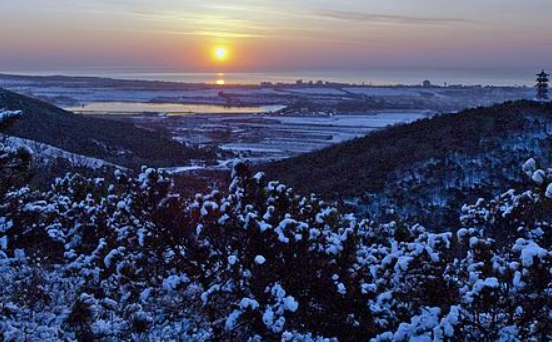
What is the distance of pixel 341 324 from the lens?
6121mm

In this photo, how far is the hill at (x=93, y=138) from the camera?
30000 mm

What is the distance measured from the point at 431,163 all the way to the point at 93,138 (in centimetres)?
2200

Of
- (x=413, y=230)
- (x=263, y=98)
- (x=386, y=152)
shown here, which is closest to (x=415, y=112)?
(x=263, y=98)

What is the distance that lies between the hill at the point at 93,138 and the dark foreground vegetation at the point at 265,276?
20924mm

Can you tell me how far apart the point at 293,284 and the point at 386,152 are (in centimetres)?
1744

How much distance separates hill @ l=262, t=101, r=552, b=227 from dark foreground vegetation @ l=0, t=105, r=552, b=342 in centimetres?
1040

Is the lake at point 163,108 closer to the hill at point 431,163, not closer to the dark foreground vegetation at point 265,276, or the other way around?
the hill at point 431,163

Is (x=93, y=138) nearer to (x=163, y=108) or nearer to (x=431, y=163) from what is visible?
(x=431, y=163)

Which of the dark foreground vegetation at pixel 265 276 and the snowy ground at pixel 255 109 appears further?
the snowy ground at pixel 255 109

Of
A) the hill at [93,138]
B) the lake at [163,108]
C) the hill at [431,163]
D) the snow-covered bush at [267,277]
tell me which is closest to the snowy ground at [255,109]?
the lake at [163,108]

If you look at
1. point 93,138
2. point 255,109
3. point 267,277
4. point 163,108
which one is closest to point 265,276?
point 267,277

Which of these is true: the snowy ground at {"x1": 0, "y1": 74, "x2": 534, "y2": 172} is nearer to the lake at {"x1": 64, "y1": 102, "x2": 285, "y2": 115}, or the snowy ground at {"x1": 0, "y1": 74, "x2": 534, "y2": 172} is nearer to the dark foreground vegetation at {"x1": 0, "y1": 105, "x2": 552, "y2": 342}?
the lake at {"x1": 64, "y1": 102, "x2": 285, "y2": 115}

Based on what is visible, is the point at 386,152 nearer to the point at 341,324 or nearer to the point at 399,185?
the point at 399,185

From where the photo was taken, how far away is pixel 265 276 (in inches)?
225
